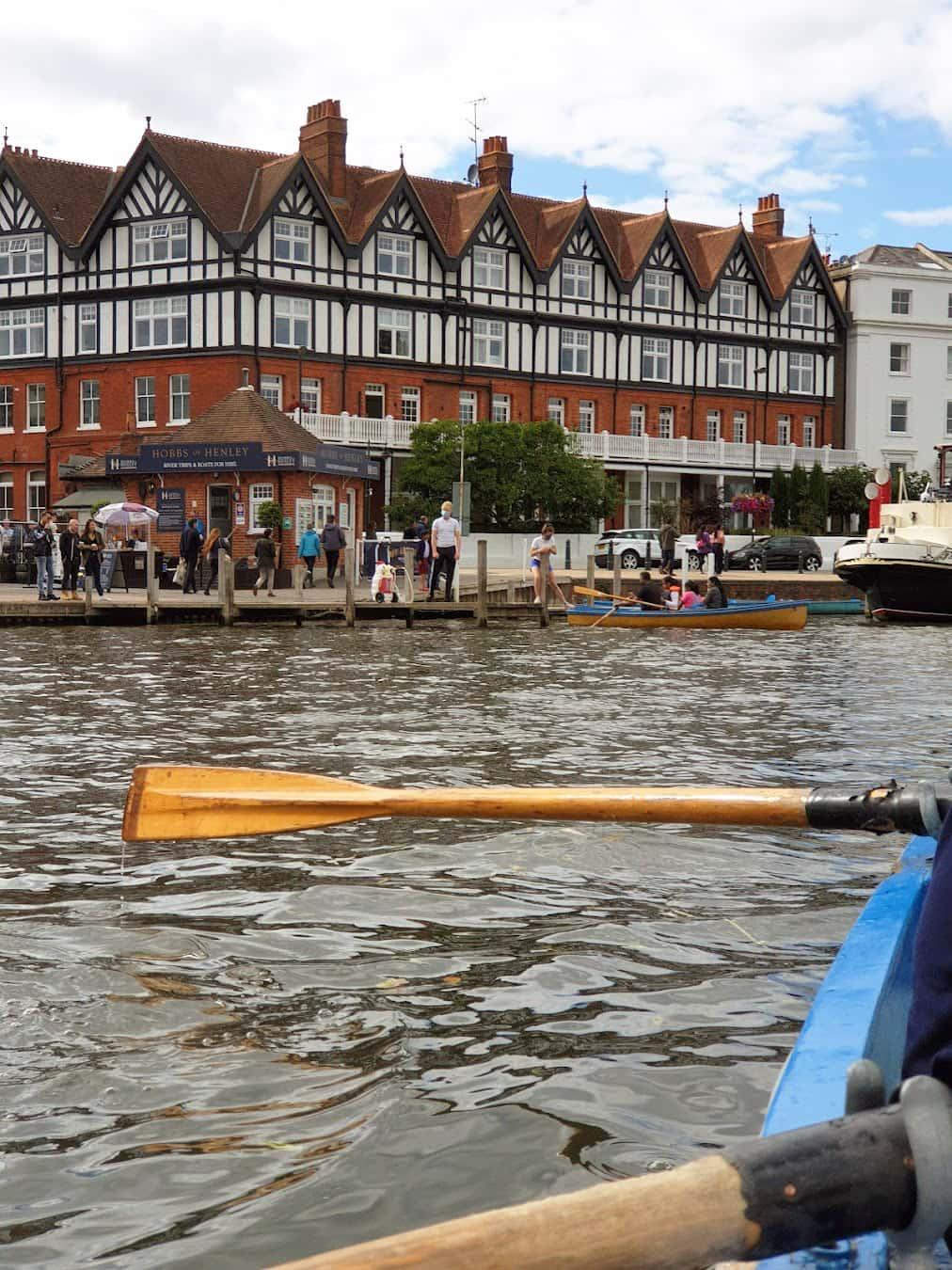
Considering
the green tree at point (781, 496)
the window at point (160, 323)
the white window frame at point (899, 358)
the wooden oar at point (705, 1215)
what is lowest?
the wooden oar at point (705, 1215)

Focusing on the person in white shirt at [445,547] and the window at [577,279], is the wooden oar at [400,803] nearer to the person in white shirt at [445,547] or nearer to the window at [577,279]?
the person in white shirt at [445,547]

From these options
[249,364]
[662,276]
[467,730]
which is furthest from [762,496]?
[467,730]

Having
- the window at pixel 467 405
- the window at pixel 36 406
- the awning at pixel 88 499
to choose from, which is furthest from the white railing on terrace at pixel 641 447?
the window at pixel 36 406

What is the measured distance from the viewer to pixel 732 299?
5925cm

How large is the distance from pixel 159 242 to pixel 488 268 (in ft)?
39.1

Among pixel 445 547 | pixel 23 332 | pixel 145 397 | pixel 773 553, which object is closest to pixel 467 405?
pixel 145 397

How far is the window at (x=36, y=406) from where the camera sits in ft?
168

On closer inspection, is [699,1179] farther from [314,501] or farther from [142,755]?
[314,501]

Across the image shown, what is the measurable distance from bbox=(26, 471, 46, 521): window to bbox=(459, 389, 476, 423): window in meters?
15.1

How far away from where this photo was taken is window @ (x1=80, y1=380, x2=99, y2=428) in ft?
165

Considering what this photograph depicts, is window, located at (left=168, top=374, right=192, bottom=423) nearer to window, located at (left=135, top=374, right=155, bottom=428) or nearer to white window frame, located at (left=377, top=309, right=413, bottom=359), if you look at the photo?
window, located at (left=135, top=374, right=155, bottom=428)

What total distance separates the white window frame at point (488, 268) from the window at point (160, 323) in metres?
10.8

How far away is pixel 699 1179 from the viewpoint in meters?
2.02

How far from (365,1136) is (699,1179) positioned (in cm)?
206
